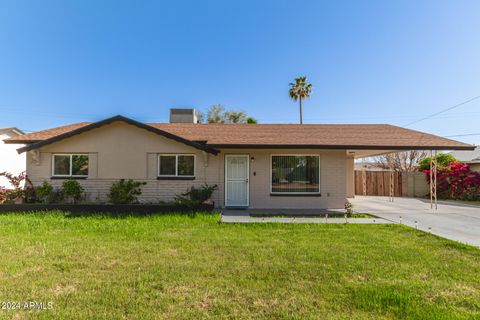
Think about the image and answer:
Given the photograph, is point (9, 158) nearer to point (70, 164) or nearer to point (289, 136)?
point (70, 164)

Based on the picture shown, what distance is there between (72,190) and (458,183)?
2181 centimetres

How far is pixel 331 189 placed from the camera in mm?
11789

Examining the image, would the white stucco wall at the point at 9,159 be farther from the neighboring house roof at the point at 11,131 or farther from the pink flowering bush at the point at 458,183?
the pink flowering bush at the point at 458,183

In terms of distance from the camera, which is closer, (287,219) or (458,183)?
(287,219)

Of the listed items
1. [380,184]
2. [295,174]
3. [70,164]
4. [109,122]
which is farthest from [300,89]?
[70,164]

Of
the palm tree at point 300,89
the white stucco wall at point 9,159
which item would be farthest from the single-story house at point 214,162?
the palm tree at point 300,89

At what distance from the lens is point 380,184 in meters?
19.1

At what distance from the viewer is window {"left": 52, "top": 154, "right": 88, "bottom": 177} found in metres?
11.6

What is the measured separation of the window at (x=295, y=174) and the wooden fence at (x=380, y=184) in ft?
32.0

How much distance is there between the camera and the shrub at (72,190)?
10.8 m

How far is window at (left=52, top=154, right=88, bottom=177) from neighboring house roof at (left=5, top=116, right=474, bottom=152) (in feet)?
3.31

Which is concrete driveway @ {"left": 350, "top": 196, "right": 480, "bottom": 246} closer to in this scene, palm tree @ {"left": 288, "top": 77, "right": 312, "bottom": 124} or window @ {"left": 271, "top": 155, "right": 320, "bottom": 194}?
window @ {"left": 271, "top": 155, "right": 320, "bottom": 194}

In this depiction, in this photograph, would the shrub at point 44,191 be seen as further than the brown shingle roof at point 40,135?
No

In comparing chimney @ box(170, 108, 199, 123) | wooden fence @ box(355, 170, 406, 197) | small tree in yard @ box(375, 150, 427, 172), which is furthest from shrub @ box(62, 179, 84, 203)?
small tree in yard @ box(375, 150, 427, 172)
